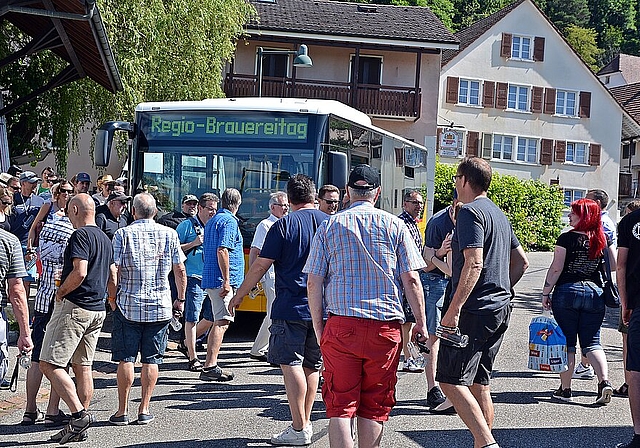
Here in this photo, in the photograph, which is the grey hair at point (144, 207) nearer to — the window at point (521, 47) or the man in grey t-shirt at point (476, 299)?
the man in grey t-shirt at point (476, 299)

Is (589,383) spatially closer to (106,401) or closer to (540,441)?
(540,441)

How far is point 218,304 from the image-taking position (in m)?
9.38

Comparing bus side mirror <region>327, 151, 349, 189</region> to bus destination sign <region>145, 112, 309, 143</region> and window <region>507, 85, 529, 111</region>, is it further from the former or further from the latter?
window <region>507, 85, 529, 111</region>

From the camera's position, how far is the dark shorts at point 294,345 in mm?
6918

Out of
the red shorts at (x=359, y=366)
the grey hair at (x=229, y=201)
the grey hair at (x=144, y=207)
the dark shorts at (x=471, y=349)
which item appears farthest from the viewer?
the grey hair at (x=229, y=201)

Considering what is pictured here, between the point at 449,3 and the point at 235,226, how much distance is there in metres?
70.4

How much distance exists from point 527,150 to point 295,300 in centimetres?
4356

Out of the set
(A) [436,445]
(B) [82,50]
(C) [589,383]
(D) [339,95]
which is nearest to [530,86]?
(D) [339,95]

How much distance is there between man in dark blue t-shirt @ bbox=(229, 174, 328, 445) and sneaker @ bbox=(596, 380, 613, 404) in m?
3.09

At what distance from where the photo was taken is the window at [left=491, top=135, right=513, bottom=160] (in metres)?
47.9

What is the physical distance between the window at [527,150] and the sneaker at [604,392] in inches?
1617

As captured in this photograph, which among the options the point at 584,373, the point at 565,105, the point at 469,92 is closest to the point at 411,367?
the point at 584,373

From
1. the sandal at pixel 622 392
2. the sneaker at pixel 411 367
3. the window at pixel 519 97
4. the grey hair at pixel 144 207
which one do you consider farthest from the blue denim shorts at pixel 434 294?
the window at pixel 519 97

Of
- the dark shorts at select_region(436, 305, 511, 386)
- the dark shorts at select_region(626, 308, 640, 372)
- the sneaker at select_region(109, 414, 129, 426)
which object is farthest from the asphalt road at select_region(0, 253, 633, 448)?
the dark shorts at select_region(436, 305, 511, 386)
